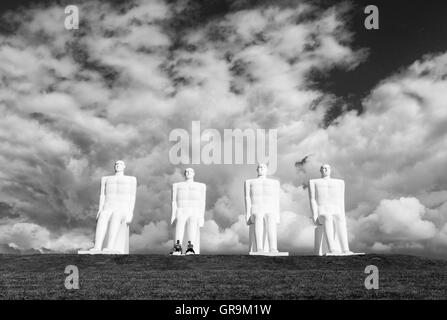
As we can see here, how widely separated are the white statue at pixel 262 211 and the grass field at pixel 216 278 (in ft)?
9.89

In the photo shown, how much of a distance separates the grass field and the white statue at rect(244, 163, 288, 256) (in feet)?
9.89

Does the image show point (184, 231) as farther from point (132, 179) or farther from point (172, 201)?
point (132, 179)

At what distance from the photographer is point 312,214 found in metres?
26.1

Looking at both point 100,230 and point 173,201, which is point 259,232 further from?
point 100,230

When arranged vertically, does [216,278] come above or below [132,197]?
below

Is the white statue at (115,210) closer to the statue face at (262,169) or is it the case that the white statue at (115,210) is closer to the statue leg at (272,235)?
the statue face at (262,169)

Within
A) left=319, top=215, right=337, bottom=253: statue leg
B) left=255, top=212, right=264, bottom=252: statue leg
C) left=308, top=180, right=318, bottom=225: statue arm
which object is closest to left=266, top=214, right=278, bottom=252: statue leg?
left=255, top=212, right=264, bottom=252: statue leg

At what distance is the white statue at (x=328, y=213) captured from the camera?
1009 inches

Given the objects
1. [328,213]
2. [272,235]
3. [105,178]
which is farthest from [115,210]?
[328,213]

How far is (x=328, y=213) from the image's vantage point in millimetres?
25875

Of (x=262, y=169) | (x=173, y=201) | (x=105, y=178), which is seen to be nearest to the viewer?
(x=105, y=178)

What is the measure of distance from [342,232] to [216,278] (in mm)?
10458
